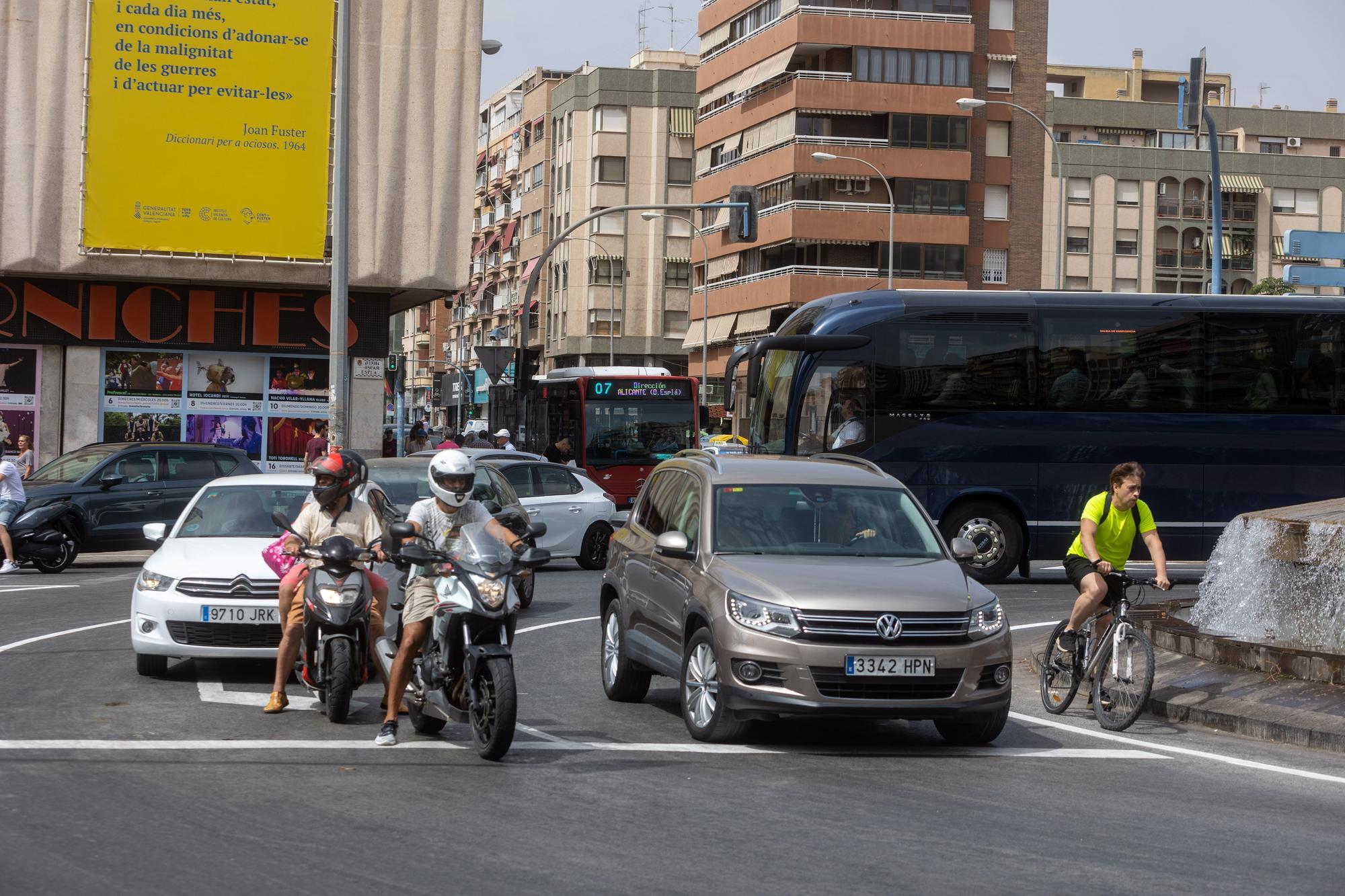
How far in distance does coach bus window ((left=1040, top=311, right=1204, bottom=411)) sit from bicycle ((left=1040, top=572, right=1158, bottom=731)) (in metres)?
11.7

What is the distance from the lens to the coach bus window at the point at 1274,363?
77.7 ft

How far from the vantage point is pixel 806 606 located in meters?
9.77

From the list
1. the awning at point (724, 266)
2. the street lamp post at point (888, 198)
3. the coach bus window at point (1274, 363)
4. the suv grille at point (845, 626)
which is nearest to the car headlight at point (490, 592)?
the suv grille at point (845, 626)

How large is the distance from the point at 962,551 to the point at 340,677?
381cm

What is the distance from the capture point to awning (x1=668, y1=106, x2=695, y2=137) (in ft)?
317

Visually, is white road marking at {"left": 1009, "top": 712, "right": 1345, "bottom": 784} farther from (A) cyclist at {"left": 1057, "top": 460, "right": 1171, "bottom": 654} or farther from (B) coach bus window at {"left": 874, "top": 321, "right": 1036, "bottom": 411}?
(B) coach bus window at {"left": 874, "top": 321, "right": 1036, "bottom": 411}

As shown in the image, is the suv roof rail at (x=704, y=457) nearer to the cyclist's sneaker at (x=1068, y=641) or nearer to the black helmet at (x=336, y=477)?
the black helmet at (x=336, y=477)

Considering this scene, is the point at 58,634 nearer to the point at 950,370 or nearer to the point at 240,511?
the point at 240,511

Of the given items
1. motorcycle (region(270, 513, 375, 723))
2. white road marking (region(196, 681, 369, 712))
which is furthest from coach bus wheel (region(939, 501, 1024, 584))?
motorcycle (region(270, 513, 375, 723))

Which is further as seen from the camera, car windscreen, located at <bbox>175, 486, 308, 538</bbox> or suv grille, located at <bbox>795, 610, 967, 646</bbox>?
car windscreen, located at <bbox>175, 486, 308, 538</bbox>

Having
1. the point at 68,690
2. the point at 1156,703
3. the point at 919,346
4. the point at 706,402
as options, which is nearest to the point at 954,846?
the point at 1156,703

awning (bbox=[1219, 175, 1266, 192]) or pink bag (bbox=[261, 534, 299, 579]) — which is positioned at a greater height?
awning (bbox=[1219, 175, 1266, 192])

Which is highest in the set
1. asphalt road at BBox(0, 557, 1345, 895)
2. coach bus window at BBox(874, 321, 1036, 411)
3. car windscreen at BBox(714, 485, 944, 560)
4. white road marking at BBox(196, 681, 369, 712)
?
coach bus window at BBox(874, 321, 1036, 411)

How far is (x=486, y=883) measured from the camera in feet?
21.3
